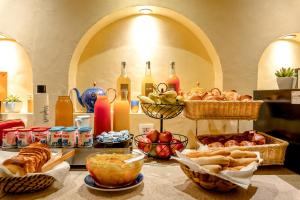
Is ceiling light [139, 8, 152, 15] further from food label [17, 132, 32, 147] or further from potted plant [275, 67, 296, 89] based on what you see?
food label [17, 132, 32, 147]

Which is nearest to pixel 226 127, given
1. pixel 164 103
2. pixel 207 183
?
pixel 164 103

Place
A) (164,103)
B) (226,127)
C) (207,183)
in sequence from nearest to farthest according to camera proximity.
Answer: (207,183) < (164,103) < (226,127)

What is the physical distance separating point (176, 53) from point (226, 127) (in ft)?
2.03

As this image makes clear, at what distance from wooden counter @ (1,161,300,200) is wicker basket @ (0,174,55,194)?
2 centimetres

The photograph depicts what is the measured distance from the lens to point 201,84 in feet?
5.76

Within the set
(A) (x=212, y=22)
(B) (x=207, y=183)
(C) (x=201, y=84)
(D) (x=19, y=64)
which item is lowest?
(B) (x=207, y=183)

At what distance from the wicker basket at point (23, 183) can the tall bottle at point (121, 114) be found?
0.52 meters

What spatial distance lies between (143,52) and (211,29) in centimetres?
48

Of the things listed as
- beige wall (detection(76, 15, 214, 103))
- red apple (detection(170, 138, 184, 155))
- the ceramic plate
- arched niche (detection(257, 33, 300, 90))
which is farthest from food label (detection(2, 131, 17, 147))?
arched niche (detection(257, 33, 300, 90))

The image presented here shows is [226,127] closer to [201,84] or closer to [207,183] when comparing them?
→ [201,84]

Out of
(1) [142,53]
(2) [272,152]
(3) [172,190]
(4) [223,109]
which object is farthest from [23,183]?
(1) [142,53]

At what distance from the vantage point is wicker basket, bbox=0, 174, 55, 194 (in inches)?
29.3

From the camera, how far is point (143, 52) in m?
1.75

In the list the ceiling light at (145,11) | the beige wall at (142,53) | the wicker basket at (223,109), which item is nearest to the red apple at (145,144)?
the wicker basket at (223,109)
